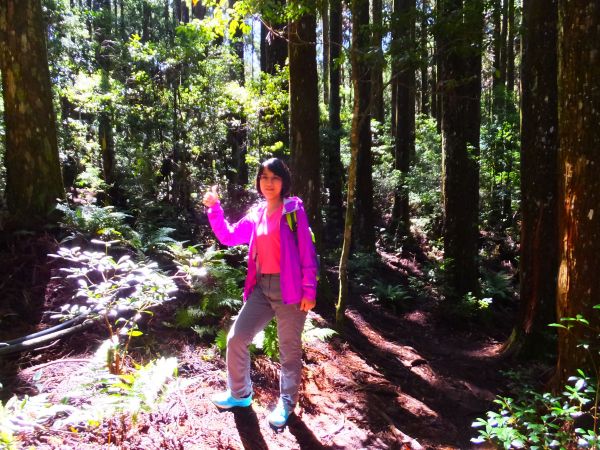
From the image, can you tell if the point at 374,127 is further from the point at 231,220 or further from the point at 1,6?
the point at 1,6

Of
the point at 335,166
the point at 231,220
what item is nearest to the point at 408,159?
the point at 335,166

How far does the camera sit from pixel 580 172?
146 inches

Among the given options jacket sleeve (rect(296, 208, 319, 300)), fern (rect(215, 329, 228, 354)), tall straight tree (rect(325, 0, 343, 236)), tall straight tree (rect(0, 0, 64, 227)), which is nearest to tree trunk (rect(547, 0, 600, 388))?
jacket sleeve (rect(296, 208, 319, 300))

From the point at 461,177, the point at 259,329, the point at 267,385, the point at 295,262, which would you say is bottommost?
the point at 267,385

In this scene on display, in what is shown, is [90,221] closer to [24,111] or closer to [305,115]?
[24,111]

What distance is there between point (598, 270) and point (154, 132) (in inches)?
389

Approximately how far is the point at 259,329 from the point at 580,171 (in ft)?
9.46

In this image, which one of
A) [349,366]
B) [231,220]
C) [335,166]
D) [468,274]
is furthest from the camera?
[335,166]

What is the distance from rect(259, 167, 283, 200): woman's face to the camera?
3.93 m

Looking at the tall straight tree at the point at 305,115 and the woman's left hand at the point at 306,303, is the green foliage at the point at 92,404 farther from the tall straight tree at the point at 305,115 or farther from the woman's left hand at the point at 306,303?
the tall straight tree at the point at 305,115

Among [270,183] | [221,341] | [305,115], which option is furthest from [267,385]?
[305,115]

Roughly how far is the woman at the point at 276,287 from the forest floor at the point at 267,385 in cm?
33

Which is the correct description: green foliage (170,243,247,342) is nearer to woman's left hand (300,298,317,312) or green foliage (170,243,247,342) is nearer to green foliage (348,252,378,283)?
woman's left hand (300,298,317,312)

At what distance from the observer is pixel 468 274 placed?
9602mm
